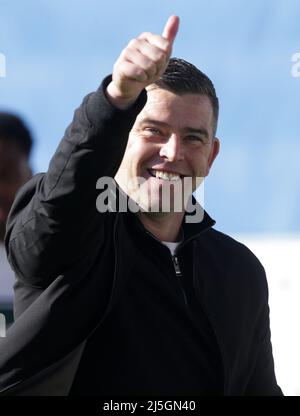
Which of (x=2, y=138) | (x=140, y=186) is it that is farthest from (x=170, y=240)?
(x=2, y=138)

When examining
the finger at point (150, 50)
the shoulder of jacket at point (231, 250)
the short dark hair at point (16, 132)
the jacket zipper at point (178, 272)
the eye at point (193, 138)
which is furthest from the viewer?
the short dark hair at point (16, 132)

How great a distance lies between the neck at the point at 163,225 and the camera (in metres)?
2.15

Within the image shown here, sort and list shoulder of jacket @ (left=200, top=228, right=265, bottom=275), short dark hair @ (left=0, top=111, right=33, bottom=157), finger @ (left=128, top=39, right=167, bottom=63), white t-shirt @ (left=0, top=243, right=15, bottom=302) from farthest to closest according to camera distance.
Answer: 1. short dark hair @ (left=0, top=111, right=33, bottom=157)
2. white t-shirt @ (left=0, top=243, right=15, bottom=302)
3. shoulder of jacket @ (left=200, top=228, right=265, bottom=275)
4. finger @ (left=128, top=39, right=167, bottom=63)

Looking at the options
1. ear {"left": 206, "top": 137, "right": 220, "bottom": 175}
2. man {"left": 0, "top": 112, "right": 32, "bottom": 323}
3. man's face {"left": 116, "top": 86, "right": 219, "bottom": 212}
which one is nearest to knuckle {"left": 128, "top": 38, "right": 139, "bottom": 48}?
man's face {"left": 116, "top": 86, "right": 219, "bottom": 212}

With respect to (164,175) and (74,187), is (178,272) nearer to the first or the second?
(164,175)

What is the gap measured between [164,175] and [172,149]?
6 cm

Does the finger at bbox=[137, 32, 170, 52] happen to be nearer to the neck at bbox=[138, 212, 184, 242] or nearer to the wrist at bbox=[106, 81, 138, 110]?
the wrist at bbox=[106, 81, 138, 110]

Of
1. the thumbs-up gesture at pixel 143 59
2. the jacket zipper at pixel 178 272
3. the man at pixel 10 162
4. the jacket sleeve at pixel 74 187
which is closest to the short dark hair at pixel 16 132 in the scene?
the man at pixel 10 162

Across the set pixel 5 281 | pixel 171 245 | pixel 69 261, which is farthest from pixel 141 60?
pixel 5 281

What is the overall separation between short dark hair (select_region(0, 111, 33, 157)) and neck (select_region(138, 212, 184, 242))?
33.7 inches

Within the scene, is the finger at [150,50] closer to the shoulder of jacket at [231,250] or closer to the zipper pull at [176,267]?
the zipper pull at [176,267]

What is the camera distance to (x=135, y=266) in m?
2.00

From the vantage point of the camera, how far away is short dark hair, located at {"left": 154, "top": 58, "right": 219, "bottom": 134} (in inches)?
86.4

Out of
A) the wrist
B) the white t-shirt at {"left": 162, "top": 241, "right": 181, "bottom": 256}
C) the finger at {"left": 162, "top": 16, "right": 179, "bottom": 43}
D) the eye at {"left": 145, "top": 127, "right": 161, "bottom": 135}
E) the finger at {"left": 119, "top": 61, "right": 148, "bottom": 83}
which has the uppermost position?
the finger at {"left": 162, "top": 16, "right": 179, "bottom": 43}
